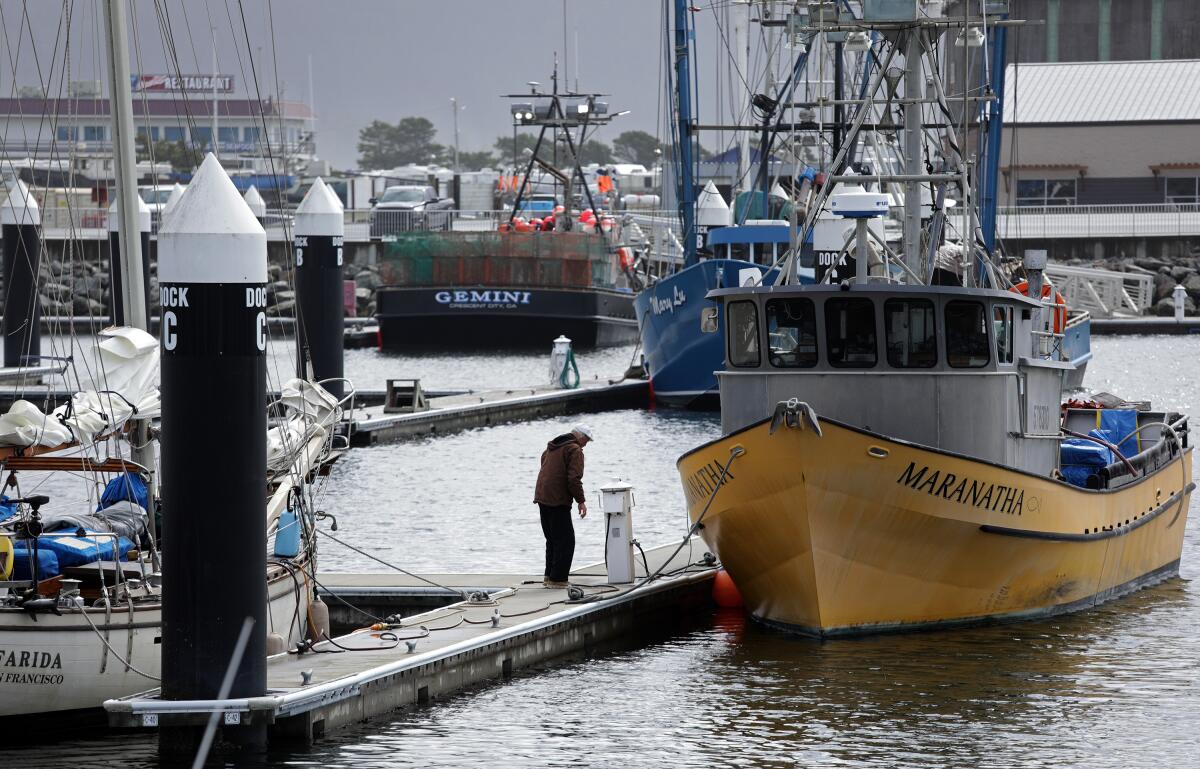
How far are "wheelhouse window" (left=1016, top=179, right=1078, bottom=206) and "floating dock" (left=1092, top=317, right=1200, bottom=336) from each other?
1666 cm

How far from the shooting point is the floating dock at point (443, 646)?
12391 mm

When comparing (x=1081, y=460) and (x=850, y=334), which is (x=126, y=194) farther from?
(x=1081, y=460)

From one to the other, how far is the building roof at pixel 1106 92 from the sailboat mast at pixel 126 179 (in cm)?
5778

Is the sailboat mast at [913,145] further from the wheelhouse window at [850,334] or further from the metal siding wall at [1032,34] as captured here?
the metal siding wall at [1032,34]

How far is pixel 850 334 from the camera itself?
16453 millimetres

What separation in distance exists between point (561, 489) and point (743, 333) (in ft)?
7.16

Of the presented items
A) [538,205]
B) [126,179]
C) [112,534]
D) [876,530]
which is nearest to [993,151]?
[876,530]

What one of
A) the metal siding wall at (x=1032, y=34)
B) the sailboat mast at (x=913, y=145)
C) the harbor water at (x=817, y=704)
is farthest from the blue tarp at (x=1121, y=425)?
the metal siding wall at (x=1032, y=34)

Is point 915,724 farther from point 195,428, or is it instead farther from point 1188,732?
point 195,428

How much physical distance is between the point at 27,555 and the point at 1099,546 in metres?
10.2

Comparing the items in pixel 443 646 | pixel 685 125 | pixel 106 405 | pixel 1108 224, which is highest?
pixel 685 125

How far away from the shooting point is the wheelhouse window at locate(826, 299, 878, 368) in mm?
16422

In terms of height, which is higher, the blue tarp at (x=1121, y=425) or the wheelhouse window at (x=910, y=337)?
the wheelhouse window at (x=910, y=337)

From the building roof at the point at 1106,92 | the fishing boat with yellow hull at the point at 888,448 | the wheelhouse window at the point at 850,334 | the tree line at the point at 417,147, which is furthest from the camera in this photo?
the tree line at the point at 417,147
